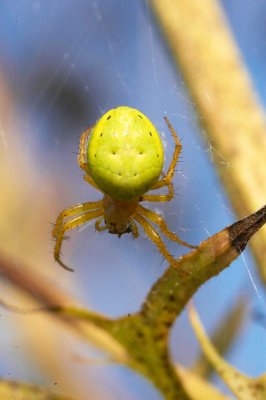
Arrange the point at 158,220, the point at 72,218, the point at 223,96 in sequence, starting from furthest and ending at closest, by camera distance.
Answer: the point at 72,218 < the point at 158,220 < the point at 223,96

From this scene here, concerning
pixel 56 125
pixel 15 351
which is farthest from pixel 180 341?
pixel 56 125

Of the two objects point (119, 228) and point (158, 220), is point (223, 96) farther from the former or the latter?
point (119, 228)

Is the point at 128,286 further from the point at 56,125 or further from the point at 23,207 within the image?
the point at 56,125

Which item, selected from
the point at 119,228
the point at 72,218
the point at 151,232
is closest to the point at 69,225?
the point at 72,218

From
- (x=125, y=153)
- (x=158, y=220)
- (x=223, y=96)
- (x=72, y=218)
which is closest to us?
(x=223, y=96)

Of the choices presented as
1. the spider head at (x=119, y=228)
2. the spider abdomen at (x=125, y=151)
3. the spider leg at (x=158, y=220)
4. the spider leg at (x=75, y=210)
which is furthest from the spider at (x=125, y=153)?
the spider leg at (x=75, y=210)

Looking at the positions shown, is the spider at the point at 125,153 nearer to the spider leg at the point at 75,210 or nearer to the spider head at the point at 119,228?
the spider head at the point at 119,228

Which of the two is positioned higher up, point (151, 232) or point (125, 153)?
point (151, 232)
